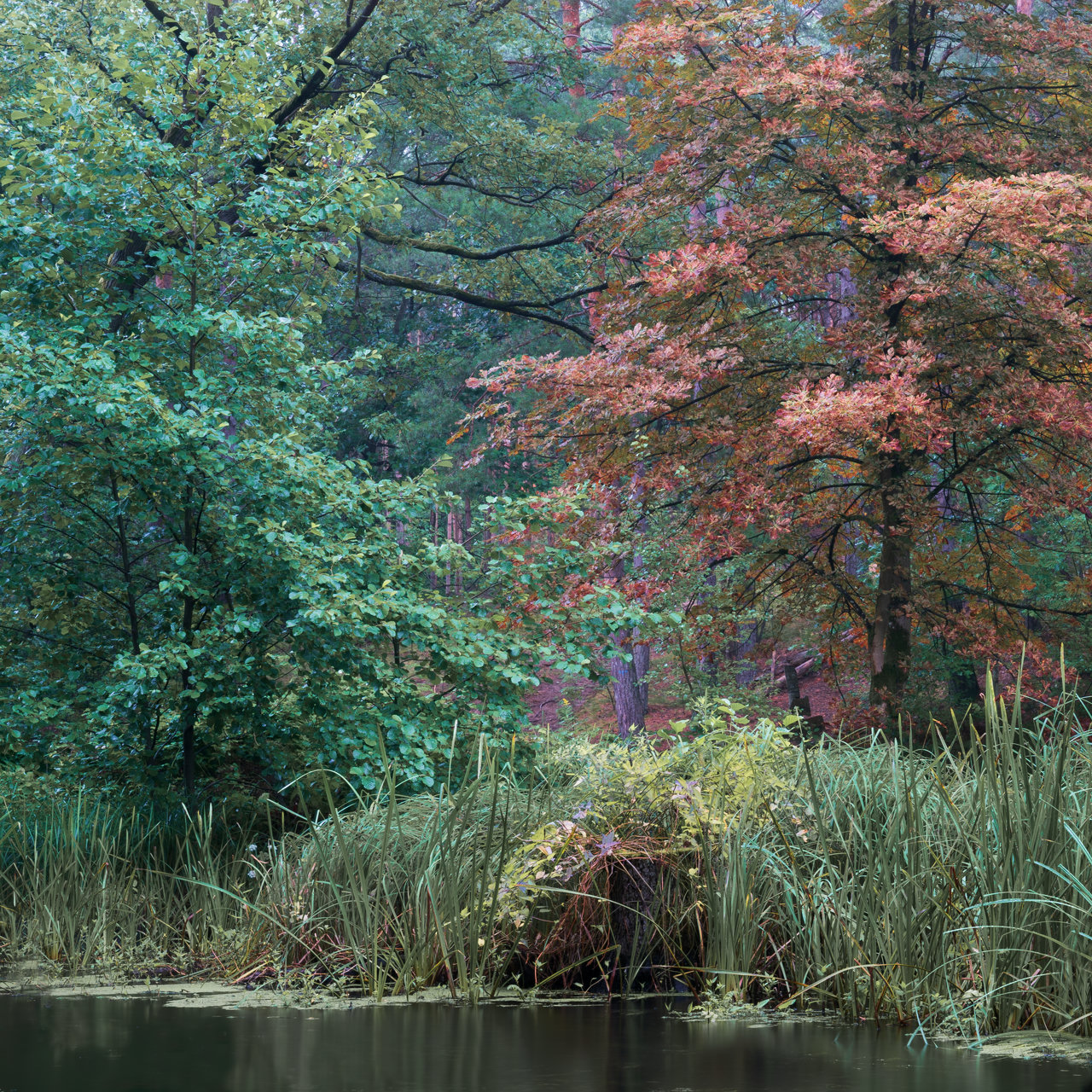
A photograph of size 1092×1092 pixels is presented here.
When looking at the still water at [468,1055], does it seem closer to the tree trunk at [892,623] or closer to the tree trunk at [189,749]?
the tree trunk at [189,749]

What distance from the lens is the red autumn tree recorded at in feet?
27.3

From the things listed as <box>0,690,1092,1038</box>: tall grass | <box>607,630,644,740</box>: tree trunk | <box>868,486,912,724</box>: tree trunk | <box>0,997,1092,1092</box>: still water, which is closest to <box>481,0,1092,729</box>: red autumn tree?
<box>868,486,912,724</box>: tree trunk

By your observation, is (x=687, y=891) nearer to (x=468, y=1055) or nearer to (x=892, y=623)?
(x=468, y=1055)

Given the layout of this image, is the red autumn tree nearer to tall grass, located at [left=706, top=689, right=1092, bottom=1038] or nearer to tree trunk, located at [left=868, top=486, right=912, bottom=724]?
tree trunk, located at [left=868, top=486, right=912, bottom=724]

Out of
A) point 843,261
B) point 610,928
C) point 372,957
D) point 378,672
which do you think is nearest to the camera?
point 372,957

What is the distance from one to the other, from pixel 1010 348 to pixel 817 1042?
674cm

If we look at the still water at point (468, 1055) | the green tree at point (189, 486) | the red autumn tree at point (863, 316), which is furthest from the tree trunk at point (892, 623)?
the still water at point (468, 1055)

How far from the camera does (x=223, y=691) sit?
7.04 m

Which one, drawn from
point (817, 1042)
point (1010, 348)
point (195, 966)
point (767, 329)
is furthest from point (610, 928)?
point (767, 329)

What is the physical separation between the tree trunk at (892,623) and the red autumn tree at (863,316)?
0.07ft

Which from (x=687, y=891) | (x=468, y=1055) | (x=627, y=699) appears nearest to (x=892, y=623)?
(x=687, y=891)

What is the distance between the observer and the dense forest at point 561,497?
188 inches

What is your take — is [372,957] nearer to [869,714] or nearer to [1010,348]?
[869,714]

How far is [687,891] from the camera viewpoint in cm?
490
